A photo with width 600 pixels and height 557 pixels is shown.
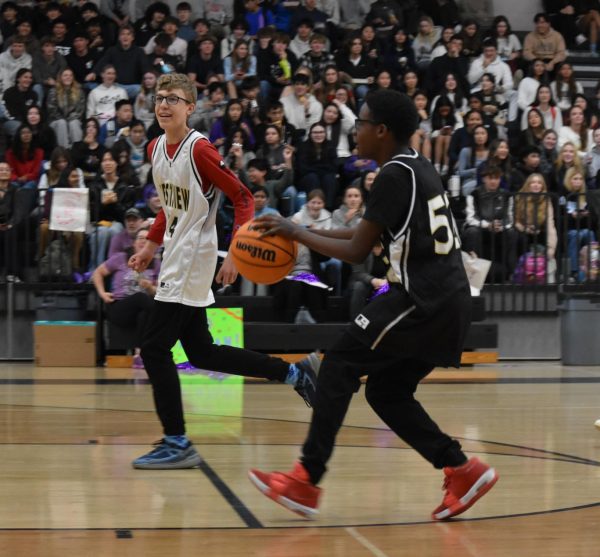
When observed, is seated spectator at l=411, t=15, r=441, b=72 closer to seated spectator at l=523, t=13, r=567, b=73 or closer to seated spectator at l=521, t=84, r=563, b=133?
seated spectator at l=523, t=13, r=567, b=73

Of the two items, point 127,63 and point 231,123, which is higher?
point 127,63

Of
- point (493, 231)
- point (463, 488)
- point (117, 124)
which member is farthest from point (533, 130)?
point (463, 488)

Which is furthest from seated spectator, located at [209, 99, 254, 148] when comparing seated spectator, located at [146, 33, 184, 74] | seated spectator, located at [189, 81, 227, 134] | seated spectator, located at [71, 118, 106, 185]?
seated spectator, located at [146, 33, 184, 74]

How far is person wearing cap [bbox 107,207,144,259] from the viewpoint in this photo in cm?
1284

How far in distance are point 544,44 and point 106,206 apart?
8.43 m

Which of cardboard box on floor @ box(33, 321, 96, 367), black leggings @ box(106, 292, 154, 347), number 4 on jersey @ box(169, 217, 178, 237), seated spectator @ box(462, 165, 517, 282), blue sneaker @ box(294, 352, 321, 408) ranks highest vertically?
number 4 on jersey @ box(169, 217, 178, 237)

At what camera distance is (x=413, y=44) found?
723 inches

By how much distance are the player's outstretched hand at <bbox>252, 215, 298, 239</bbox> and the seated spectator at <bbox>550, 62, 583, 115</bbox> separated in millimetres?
12909

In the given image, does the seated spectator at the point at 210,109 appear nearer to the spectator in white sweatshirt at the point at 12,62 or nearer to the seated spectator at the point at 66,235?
the seated spectator at the point at 66,235

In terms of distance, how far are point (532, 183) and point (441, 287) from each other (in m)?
9.59

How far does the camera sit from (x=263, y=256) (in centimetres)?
577

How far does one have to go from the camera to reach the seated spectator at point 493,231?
14008 millimetres

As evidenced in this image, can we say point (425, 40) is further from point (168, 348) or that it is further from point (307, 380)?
point (168, 348)

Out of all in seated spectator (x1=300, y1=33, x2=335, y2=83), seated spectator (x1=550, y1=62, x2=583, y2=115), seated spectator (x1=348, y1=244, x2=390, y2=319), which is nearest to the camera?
seated spectator (x1=348, y1=244, x2=390, y2=319)
